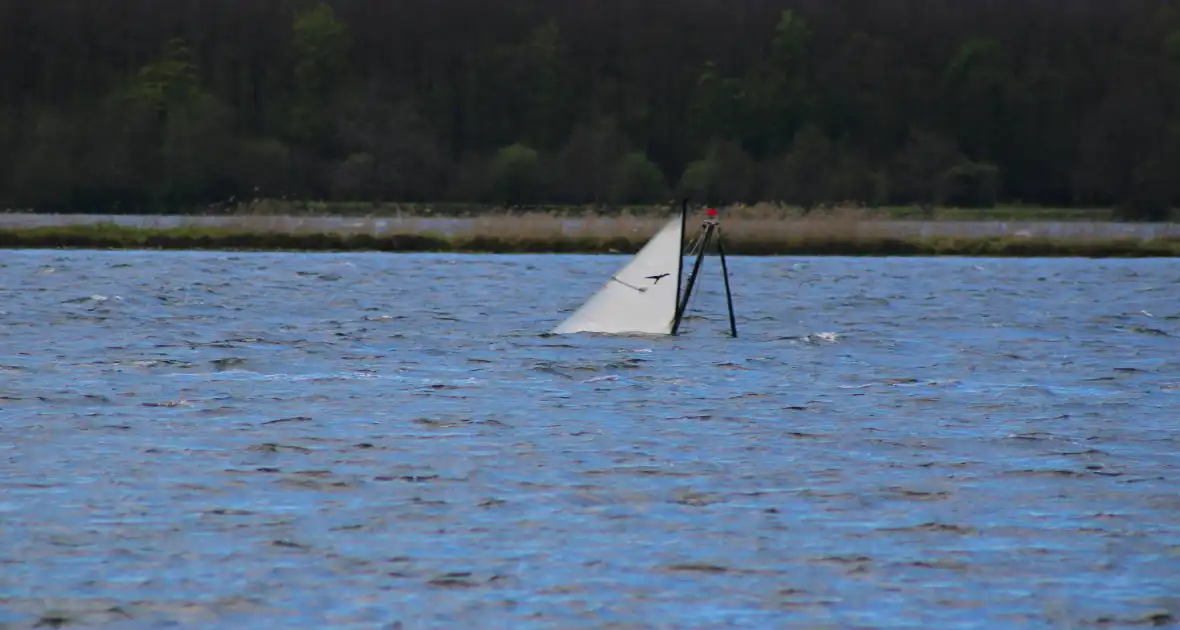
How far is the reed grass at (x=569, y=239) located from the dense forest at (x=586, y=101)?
145 ft

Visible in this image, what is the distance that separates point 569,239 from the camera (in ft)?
227

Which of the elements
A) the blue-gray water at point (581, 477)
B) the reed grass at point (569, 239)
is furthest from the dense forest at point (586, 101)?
the blue-gray water at point (581, 477)

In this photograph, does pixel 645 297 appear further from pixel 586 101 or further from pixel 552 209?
pixel 586 101

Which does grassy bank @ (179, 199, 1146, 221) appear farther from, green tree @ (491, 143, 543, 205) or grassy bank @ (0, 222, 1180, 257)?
grassy bank @ (0, 222, 1180, 257)

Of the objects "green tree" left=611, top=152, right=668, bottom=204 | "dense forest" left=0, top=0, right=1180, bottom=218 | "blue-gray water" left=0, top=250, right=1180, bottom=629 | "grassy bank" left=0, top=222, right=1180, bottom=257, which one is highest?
"dense forest" left=0, top=0, right=1180, bottom=218

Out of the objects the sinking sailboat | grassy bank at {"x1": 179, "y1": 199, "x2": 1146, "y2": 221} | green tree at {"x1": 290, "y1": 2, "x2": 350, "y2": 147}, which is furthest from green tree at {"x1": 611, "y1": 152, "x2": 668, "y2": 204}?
the sinking sailboat

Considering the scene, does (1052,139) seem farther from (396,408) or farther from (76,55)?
(396,408)

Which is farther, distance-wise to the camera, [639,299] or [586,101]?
[586,101]

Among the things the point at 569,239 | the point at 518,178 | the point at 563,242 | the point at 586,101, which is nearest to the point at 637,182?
the point at 518,178

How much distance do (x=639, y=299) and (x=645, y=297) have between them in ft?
0.38

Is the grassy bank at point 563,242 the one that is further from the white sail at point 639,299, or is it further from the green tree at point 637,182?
the green tree at point 637,182

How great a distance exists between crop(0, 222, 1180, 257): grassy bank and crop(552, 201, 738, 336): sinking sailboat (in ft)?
108

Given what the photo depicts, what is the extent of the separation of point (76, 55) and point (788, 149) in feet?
176

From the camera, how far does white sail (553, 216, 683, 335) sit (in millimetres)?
34281
